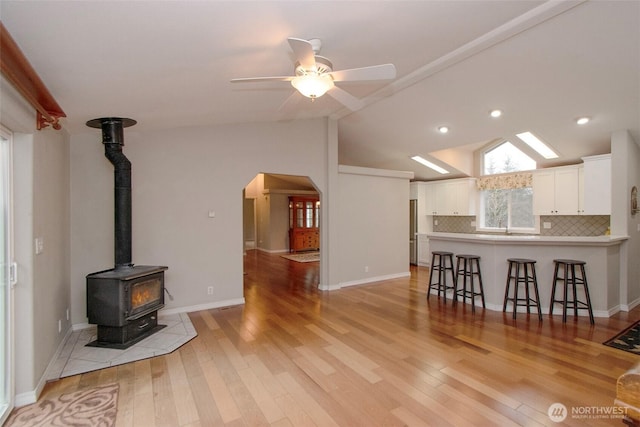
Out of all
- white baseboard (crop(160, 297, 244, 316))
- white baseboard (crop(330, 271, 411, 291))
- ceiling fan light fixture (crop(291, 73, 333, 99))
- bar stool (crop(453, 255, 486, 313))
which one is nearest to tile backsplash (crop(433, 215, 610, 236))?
bar stool (crop(453, 255, 486, 313))

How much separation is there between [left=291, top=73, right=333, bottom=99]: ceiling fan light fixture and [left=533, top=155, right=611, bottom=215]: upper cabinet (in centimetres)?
498

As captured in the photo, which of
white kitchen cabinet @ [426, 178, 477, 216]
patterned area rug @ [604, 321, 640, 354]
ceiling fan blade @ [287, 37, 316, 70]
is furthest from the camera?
white kitchen cabinet @ [426, 178, 477, 216]

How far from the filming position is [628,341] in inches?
132

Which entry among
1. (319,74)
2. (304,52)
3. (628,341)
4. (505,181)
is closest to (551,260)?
(628,341)

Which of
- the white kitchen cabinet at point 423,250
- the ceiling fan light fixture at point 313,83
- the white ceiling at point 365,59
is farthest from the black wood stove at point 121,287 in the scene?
the white kitchen cabinet at point 423,250

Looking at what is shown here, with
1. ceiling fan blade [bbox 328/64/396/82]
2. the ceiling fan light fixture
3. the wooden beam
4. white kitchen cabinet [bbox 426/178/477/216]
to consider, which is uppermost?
ceiling fan blade [bbox 328/64/396/82]

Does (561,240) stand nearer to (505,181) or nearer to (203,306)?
(505,181)

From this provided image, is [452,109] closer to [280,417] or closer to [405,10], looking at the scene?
[405,10]

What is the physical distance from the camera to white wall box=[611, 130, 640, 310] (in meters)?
4.43

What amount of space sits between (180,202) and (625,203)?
6395 millimetres

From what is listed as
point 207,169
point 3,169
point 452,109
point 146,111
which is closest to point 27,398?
point 3,169

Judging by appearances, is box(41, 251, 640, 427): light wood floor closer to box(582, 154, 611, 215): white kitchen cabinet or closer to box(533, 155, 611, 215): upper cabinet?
box(582, 154, 611, 215): white kitchen cabinet

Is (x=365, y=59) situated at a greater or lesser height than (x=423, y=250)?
greater

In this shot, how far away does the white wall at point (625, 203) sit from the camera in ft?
14.5
